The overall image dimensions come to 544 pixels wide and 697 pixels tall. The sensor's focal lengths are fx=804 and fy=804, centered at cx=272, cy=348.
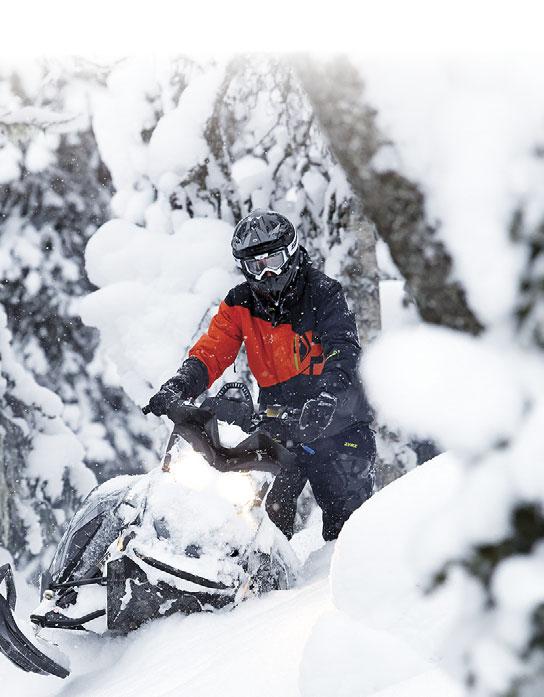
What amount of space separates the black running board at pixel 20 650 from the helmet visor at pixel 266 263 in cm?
198

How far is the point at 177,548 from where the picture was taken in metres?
3.40

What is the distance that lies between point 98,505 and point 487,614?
9.63ft

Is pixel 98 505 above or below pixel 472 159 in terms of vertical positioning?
below

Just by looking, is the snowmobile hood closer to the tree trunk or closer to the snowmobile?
the snowmobile

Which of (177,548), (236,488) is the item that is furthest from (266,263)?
(177,548)

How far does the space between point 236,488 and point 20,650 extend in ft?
3.58

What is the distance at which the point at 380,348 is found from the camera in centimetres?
143

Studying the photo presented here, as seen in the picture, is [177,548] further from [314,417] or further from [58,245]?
[58,245]

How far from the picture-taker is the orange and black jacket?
429 centimetres

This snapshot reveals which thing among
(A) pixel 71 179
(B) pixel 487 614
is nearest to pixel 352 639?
(B) pixel 487 614

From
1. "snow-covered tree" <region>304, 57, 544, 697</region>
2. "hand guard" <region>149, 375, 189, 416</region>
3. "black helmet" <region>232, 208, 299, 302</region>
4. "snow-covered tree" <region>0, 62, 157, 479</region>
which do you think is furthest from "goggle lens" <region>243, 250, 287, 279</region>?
"snow-covered tree" <region>0, 62, 157, 479</region>

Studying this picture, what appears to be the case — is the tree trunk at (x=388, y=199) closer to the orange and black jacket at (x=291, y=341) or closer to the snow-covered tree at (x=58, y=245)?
the orange and black jacket at (x=291, y=341)

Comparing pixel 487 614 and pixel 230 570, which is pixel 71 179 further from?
pixel 487 614

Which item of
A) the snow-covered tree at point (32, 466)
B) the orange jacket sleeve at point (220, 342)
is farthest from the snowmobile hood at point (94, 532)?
the snow-covered tree at point (32, 466)
